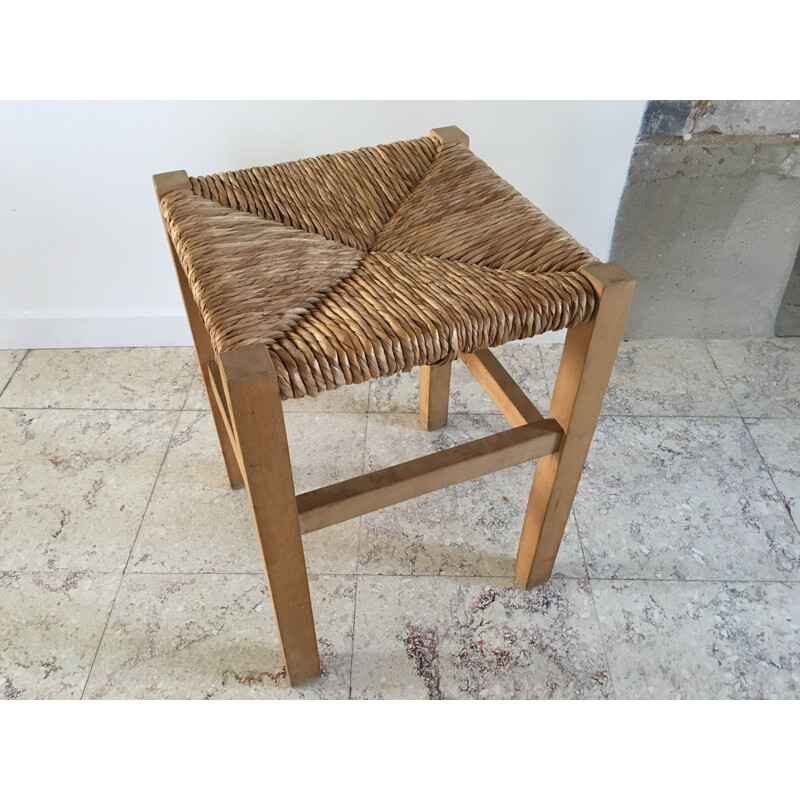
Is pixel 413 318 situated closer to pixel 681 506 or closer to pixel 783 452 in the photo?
pixel 681 506

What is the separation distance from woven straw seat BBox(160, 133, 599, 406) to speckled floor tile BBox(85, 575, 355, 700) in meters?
0.47

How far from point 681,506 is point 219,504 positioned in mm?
758

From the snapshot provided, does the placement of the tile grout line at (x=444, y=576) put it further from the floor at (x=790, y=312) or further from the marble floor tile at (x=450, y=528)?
the floor at (x=790, y=312)

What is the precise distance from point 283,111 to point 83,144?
1.14 ft

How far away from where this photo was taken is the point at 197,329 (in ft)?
3.14

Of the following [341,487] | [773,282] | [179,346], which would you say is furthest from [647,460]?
[179,346]

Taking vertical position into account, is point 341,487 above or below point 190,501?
above

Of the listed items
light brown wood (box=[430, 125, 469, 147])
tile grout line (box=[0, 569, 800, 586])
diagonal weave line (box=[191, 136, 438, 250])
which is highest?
light brown wood (box=[430, 125, 469, 147])

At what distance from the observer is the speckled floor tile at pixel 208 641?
0.91 m

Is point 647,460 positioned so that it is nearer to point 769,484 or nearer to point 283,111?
point 769,484

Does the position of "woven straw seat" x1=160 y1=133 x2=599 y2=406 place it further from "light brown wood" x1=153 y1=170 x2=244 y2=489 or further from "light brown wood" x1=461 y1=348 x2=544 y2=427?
"light brown wood" x1=461 y1=348 x2=544 y2=427

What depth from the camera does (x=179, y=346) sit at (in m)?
1.46

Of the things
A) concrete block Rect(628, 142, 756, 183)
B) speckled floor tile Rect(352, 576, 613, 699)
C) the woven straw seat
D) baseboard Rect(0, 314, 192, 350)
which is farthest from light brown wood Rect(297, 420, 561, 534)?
baseboard Rect(0, 314, 192, 350)

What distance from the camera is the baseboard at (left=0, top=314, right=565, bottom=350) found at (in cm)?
140
